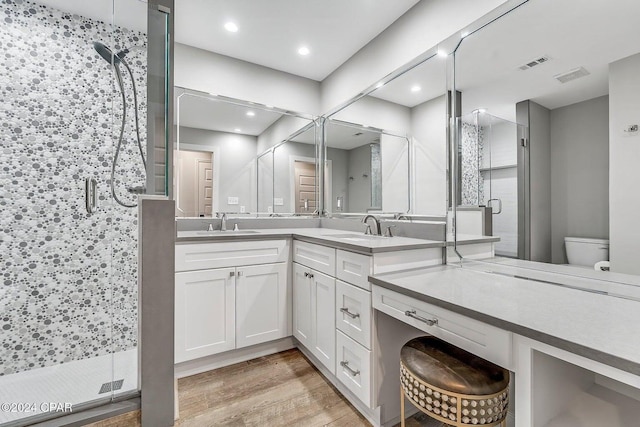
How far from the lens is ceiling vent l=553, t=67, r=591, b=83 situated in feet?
3.55

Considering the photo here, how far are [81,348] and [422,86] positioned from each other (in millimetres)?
3032

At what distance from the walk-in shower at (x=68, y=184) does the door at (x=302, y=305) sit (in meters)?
1.06

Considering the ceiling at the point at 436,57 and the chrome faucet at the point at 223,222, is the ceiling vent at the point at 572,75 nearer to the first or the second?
the ceiling at the point at 436,57

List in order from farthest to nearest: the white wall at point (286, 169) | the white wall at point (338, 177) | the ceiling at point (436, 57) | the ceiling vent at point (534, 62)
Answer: the white wall at point (286, 169)
the white wall at point (338, 177)
the ceiling vent at point (534, 62)
the ceiling at point (436, 57)

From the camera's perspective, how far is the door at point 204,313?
184 centimetres

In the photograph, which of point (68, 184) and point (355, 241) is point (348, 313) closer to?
point (355, 241)

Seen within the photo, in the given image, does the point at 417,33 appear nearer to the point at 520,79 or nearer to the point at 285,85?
the point at 520,79

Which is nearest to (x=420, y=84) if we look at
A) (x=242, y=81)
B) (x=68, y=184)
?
(x=242, y=81)

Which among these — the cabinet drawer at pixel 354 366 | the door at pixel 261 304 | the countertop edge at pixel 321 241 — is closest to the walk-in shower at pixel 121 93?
the countertop edge at pixel 321 241

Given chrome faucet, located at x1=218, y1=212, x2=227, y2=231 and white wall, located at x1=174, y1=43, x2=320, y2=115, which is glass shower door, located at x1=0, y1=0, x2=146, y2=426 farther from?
chrome faucet, located at x1=218, y1=212, x2=227, y2=231

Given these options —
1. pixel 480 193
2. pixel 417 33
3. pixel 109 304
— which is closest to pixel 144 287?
pixel 109 304

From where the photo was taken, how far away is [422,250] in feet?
5.27

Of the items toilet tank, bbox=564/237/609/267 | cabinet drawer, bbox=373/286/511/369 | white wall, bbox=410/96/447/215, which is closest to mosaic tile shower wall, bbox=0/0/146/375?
cabinet drawer, bbox=373/286/511/369

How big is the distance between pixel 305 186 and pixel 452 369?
7.20 feet
